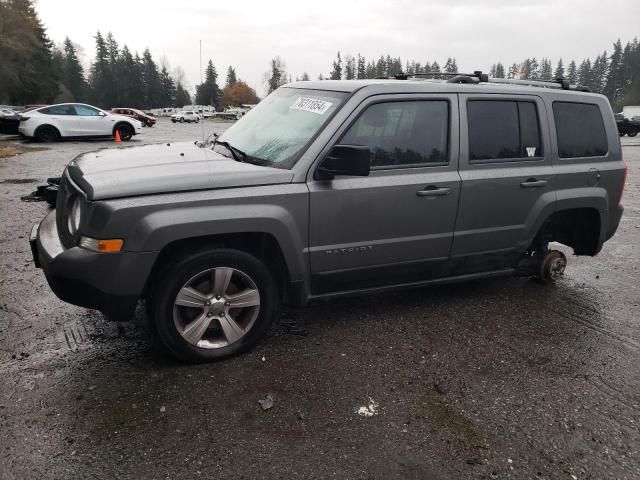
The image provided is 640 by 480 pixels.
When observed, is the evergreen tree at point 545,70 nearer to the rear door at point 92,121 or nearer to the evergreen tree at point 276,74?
the evergreen tree at point 276,74

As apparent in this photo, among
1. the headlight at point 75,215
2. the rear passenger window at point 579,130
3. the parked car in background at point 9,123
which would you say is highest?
the rear passenger window at point 579,130

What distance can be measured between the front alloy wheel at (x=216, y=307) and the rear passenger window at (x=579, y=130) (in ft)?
9.82

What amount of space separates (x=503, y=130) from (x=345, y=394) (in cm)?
252

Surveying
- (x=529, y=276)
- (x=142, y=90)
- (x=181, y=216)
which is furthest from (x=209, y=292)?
(x=142, y=90)

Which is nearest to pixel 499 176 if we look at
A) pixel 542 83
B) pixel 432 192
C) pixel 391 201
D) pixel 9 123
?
A: pixel 432 192

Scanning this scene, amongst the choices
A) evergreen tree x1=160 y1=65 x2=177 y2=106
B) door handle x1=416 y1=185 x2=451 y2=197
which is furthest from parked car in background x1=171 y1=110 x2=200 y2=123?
evergreen tree x1=160 y1=65 x2=177 y2=106

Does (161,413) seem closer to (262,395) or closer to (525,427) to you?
(262,395)

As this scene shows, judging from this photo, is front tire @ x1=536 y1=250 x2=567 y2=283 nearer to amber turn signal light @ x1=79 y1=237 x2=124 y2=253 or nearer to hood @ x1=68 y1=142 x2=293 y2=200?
hood @ x1=68 y1=142 x2=293 y2=200

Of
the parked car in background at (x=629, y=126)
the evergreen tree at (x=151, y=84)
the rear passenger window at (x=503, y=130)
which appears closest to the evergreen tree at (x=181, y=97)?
the evergreen tree at (x=151, y=84)

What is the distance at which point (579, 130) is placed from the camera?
446cm

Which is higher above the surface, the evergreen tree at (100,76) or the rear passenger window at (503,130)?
the evergreen tree at (100,76)

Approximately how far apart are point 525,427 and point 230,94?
10187 cm

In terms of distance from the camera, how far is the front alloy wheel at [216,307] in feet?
10.5

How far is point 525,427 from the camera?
2.76m
